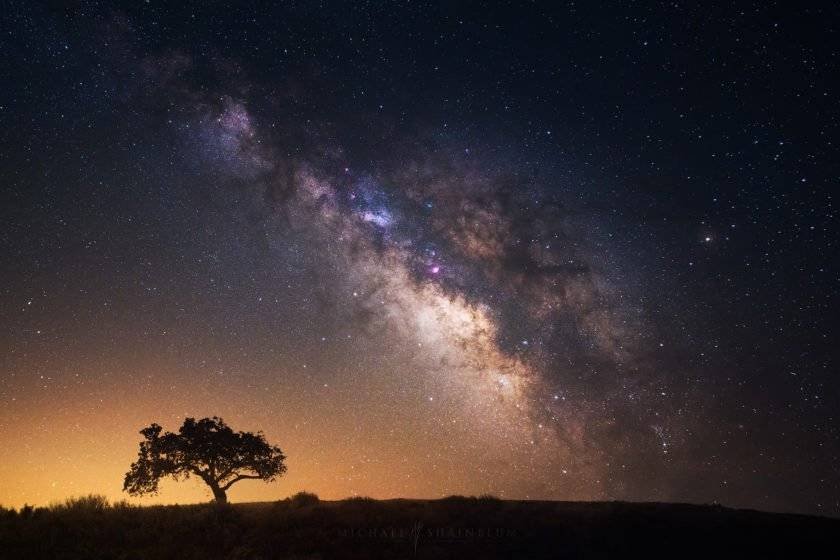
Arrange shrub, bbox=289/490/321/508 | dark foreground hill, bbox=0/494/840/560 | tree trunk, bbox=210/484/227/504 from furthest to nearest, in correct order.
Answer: tree trunk, bbox=210/484/227/504 < shrub, bbox=289/490/321/508 < dark foreground hill, bbox=0/494/840/560

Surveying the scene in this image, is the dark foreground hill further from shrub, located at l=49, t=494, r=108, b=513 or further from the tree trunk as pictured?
the tree trunk

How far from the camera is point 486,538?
1702 cm

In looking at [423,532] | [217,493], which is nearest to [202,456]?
[217,493]

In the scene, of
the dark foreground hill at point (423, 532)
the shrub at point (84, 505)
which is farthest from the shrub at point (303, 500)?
the shrub at point (84, 505)

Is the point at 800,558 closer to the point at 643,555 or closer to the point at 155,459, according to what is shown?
the point at 643,555

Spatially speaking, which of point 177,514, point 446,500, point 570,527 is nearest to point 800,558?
point 570,527

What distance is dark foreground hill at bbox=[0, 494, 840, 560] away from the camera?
51.8ft

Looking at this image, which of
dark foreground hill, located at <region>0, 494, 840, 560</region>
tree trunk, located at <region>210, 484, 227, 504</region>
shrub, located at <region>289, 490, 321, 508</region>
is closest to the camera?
dark foreground hill, located at <region>0, 494, 840, 560</region>

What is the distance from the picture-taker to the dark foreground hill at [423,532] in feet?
51.8

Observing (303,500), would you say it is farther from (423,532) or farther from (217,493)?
(217,493)

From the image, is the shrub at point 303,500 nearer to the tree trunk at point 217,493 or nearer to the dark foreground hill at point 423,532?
the dark foreground hill at point 423,532

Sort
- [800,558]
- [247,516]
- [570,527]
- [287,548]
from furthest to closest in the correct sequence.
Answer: [247,516]
[570,527]
[287,548]
[800,558]

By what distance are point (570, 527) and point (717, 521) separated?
5.07 m

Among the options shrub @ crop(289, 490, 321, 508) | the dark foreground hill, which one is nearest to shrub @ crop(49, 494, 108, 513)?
the dark foreground hill
